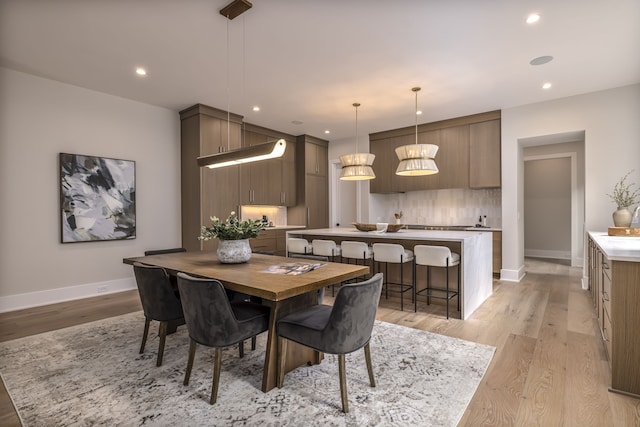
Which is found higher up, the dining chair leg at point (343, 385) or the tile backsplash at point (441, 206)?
the tile backsplash at point (441, 206)

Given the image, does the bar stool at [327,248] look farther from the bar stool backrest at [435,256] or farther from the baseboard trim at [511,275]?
the baseboard trim at [511,275]

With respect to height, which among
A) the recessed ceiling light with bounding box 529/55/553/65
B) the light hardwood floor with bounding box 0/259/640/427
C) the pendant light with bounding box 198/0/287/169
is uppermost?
the recessed ceiling light with bounding box 529/55/553/65

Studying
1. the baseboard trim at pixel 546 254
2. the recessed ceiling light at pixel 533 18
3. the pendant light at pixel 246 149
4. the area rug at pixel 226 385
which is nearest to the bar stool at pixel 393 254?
the area rug at pixel 226 385

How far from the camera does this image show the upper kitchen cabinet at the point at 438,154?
584 cm

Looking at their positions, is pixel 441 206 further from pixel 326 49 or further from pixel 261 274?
pixel 261 274

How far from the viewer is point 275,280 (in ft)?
6.81

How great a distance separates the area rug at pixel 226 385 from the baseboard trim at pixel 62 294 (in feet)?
4.18

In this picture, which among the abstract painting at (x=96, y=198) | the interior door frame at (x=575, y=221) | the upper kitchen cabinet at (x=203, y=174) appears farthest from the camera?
the interior door frame at (x=575, y=221)

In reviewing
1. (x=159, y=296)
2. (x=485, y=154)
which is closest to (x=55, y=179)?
(x=159, y=296)

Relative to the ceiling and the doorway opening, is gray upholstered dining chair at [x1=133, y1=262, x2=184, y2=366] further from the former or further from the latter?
the doorway opening

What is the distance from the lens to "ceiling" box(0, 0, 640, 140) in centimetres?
273

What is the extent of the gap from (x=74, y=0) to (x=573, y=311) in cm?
587

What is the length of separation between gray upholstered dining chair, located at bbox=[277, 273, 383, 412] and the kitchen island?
1.96 m

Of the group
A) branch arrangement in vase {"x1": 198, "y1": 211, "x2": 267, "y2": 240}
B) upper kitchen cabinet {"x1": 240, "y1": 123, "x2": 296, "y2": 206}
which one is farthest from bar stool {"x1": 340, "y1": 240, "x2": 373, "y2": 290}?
upper kitchen cabinet {"x1": 240, "y1": 123, "x2": 296, "y2": 206}
